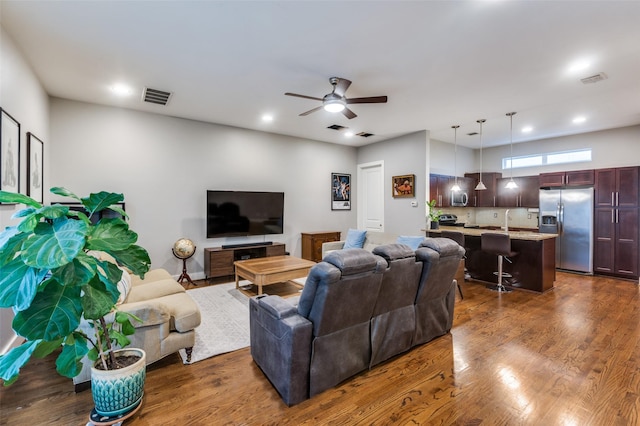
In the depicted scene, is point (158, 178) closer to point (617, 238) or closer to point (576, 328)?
point (576, 328)

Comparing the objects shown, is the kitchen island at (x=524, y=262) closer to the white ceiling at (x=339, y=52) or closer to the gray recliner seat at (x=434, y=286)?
the white ceiling at (x=339, y=52)

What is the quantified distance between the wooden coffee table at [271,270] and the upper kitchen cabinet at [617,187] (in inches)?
223

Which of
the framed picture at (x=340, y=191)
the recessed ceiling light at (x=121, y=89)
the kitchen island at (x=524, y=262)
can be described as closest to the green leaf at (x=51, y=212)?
the recessed ceiling light at (x=121, y=89)

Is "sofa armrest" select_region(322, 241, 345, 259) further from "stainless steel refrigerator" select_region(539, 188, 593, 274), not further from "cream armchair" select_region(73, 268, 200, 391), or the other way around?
"stainless steel refrigerator" select_region(539, 188, 593, 274)

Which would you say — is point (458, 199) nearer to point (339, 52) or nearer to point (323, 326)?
point (339, 52)

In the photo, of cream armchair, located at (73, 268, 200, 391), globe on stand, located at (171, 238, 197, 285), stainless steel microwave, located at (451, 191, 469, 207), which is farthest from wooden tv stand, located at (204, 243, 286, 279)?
stainless steel microwave, located at (451, 191, 469, 207)

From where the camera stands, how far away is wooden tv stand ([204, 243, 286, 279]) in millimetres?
5055

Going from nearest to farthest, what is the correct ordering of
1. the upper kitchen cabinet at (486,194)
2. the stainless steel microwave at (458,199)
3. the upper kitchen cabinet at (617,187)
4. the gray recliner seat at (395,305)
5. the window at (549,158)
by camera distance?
1. the gray recliner seat at (395,305)
2. the upper kitchen cabinet at (617,187)
3. the window at (549,158)
4. the stainless steel microwave at (458,199)
5. the upper kitchen cabinet at (486,194)

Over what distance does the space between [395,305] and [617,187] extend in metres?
5.71

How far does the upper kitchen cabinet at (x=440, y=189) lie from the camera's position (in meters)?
6.44

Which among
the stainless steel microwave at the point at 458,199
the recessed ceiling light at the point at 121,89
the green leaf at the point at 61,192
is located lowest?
the green leaf at the point at 61,192

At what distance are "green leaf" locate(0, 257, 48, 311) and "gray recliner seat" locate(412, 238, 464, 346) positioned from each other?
2.55 m

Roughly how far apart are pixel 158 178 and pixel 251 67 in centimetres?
276

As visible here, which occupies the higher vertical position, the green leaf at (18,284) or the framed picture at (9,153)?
the framed picture at (9,153)
